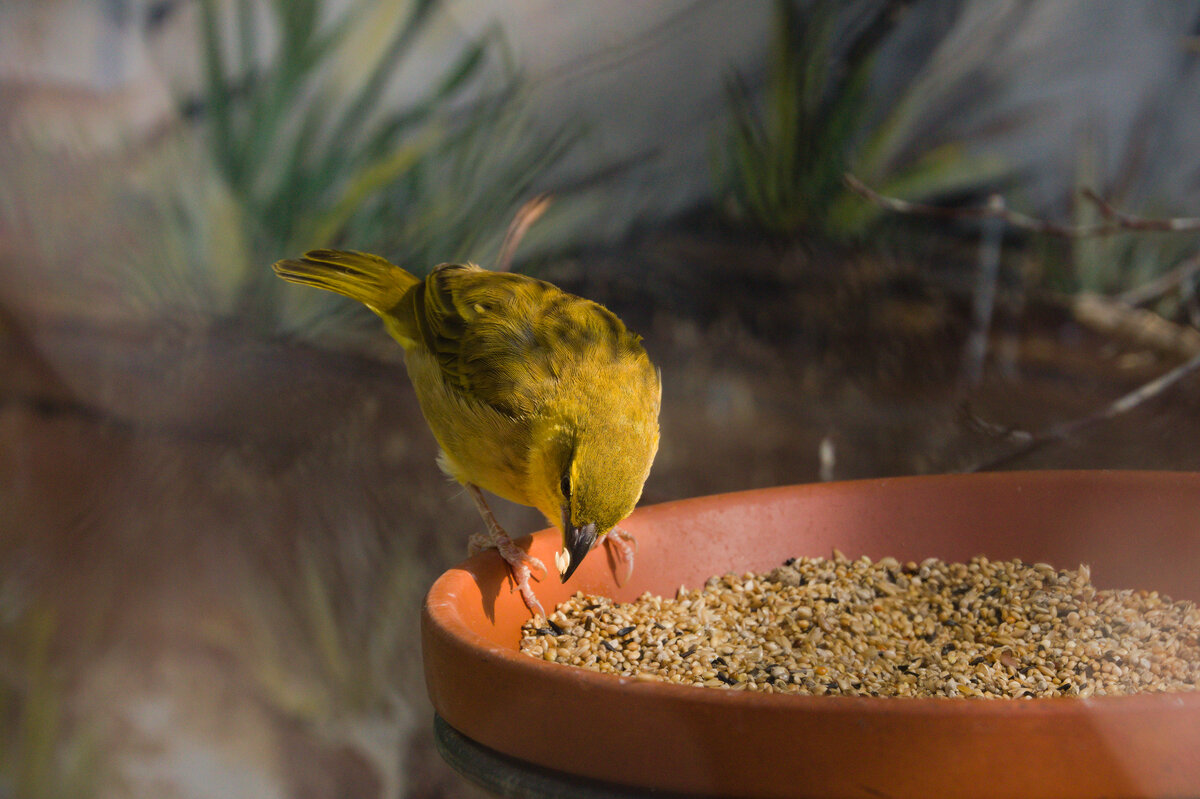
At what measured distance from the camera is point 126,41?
1.38 m

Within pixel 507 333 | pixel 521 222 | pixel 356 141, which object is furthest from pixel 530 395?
pixel 356 141

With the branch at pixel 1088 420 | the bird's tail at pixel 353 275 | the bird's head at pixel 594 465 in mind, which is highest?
the bird's tail at pixel 353 275

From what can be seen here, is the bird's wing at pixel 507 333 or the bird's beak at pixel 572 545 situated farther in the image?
the bird's wing at pixel 507 333

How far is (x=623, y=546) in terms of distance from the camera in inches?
39.0

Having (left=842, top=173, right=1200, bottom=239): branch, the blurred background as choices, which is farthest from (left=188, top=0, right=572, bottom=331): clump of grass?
(left=842, top=173, right=1200, bottom=239): branch

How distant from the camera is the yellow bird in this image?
97cm

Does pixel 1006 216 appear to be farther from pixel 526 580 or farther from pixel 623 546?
pixel 526 580

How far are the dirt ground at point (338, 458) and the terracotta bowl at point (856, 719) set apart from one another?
1.90ft

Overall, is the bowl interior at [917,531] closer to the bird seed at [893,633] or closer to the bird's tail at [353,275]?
the bird seed at [893,633]

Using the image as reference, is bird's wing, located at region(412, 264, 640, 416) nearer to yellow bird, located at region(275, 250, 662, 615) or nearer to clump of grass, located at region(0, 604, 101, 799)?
yellow bird, located at region(275, 250, 662, 615)

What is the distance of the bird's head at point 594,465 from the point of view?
948 millimetres

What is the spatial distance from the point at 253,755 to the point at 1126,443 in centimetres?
165

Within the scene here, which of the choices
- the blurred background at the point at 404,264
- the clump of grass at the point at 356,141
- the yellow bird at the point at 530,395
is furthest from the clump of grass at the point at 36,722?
the yellow bird at the point at 530,395

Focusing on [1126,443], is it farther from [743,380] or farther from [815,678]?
[815,678]
